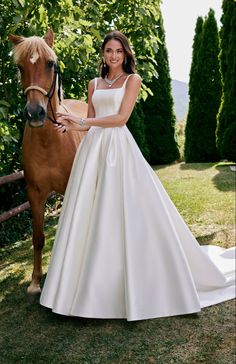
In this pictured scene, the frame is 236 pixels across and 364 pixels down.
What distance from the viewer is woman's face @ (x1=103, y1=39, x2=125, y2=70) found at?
3.55 m

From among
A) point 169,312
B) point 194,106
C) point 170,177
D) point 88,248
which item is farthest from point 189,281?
point 194,106

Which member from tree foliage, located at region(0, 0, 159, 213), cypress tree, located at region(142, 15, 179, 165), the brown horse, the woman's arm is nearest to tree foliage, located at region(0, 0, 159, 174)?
tree foliage, located at region(0, 0, 159, 213)

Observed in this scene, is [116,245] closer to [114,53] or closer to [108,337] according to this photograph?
[108,337]

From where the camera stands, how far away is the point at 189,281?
3463mm

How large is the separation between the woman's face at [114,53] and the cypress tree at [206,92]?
1069cm

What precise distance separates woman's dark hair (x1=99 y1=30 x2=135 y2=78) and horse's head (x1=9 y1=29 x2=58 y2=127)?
49cm

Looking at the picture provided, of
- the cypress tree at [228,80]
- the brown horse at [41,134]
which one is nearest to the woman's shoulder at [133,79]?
the brown horse at [41,134]

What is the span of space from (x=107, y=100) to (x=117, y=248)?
1.17m

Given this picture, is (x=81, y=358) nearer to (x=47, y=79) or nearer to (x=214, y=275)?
(x=214, y=275)

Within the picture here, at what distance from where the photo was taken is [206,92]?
13922 mm

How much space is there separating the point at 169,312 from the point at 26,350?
3.62 feet

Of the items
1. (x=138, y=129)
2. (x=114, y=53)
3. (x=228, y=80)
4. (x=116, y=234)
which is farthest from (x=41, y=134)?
(x=228, y=80)

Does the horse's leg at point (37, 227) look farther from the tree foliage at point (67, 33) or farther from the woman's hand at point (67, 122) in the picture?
the woman's hand at point (67, 122)

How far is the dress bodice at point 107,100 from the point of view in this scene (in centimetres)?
352
